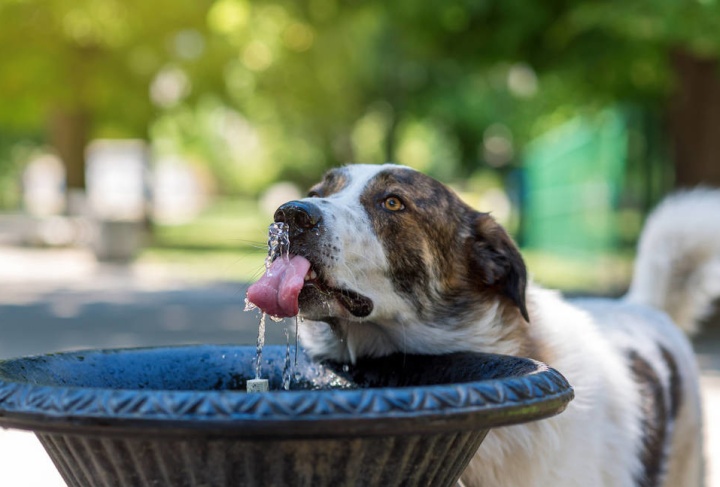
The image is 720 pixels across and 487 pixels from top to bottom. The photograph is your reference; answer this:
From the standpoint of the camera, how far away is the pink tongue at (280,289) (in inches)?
105

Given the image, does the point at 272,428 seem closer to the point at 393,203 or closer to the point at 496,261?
the point at 393,203

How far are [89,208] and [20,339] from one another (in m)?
13.8

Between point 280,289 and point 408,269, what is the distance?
772 mm

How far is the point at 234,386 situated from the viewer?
3.25m

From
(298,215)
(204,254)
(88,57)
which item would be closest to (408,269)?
(298,215)

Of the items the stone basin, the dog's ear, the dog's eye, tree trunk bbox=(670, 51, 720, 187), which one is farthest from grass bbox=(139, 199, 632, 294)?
the stone basin

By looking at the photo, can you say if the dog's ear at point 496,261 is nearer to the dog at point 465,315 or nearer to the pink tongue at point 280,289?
the dog at point 465,315

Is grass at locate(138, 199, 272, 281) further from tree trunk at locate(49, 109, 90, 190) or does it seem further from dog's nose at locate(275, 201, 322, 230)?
dog's nose at locate(275, 201, 322, 230)

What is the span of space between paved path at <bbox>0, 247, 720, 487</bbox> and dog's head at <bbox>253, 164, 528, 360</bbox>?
2.43 m

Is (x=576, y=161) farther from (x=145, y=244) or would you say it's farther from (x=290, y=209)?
(x=290, y=209)

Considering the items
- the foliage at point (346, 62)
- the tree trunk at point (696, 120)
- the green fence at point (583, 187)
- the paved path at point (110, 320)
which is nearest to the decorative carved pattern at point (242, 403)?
the paved path at point (110, 320)

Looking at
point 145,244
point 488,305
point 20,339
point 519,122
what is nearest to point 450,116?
point 519,122

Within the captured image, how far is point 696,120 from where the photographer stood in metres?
13.8

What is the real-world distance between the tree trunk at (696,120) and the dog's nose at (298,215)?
37.8 feet
